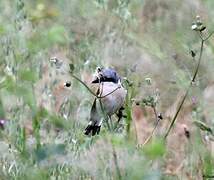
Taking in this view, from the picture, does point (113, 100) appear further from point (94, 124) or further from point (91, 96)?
point (91, 96)

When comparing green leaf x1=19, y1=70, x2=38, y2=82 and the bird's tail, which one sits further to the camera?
the bird's tail

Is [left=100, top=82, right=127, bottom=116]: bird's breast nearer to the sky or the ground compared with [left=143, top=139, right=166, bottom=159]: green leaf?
nearer to the ground

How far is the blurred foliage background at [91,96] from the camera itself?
3.48 meters

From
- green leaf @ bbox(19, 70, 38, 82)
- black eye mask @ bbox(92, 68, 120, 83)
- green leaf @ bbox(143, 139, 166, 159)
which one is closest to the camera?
green leaf @ bbox(143, 139, 166, 159)

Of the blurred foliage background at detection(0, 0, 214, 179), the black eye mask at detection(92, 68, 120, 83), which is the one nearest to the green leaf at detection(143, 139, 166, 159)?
the blurred foliage background at detection(0, 0, 214, 179)

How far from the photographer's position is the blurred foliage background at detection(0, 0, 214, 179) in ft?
11.4

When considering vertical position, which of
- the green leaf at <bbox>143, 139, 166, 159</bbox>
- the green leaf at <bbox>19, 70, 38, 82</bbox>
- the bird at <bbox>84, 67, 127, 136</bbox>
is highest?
the green leaf at <bbox>19, 70, 38, 82</bbox>

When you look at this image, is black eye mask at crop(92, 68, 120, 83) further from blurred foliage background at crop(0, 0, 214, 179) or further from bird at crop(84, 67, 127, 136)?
blurred foliage background at crop(0, 0, 214, 179)

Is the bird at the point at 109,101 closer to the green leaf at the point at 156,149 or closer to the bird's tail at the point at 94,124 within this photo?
the bird's tail at the point at 94,124

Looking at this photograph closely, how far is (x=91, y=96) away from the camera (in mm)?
5430

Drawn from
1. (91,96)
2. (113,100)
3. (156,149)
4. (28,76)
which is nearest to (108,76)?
(113,100)

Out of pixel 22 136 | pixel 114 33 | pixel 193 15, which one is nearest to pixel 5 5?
pixel 114 33

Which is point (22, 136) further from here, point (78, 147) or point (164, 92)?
point (164, 92)

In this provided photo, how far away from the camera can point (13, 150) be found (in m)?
4.09
